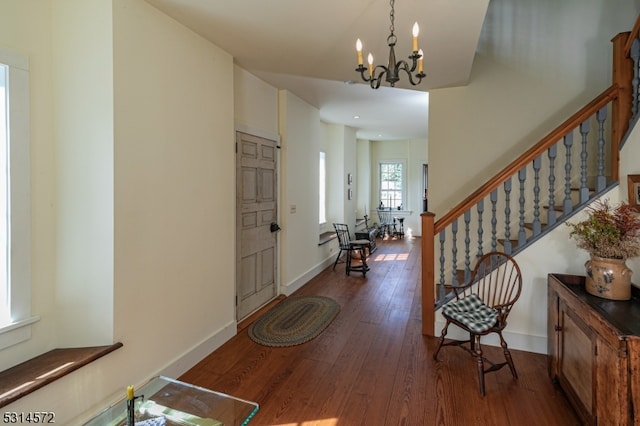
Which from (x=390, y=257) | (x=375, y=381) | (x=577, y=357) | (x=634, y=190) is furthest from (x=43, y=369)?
(x=390, y=257)

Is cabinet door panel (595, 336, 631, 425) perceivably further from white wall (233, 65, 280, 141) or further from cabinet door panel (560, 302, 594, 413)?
white wall (233, 65, 280, 141)

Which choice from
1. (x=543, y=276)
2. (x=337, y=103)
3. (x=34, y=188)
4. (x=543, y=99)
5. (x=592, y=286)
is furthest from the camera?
(x=337, y=103)

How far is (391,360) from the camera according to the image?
2.64m

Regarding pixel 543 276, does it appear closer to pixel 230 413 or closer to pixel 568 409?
pixel 568 409

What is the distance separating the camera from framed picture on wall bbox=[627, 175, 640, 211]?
214cm

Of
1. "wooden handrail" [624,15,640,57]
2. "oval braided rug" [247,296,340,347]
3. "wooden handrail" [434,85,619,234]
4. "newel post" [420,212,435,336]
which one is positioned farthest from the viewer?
"oval braided rug" [247,296,340,347]

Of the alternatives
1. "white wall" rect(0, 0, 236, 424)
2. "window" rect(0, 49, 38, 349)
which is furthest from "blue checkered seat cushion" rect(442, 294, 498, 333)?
"window" rect(0, 49, 38, 349)

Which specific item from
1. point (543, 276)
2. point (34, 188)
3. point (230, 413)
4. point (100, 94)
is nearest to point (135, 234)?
point (34, 188)

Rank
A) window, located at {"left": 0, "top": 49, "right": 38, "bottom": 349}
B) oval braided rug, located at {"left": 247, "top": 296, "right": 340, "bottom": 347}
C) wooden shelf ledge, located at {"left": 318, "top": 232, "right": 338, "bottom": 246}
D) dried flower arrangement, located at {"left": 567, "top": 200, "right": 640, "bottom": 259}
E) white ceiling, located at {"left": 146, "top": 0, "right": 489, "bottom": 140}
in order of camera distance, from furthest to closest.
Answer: wooden shelf ledge, located at {"left": 318, "top": 232, "right": 338, "bottom": 246} < oval braided rug, located at {"left": 247, "top": 296, "right": 340, "bottom": 347} < white ceiling, located at {"left": 146, "top": 0, "right": 489, "bottom": 140} < dried flower arrangement, located at {"left": 567, "top": 200, "right": 640, "bottom": 259} < window, located at {"left": 0, "top": 49, "right": 38, "bottom": 349}

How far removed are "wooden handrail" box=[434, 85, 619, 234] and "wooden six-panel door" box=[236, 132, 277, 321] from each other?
1.97 meters

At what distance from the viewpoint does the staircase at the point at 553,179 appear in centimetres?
245

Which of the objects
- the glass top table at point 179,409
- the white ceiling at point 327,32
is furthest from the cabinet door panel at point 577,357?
the white ceiling at point 327,32

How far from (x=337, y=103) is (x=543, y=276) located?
11.5 ft

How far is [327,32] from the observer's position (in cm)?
241
